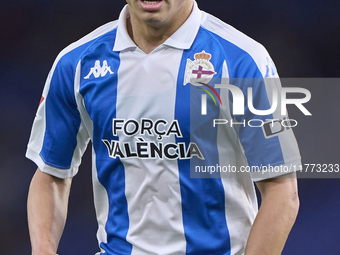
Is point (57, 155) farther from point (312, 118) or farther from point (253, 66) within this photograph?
point (312, 118)

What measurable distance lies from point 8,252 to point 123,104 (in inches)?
55.8

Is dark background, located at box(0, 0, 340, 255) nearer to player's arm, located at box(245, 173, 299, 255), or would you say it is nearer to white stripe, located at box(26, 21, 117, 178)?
white stripe, located at box(26, 21, 117, 178)

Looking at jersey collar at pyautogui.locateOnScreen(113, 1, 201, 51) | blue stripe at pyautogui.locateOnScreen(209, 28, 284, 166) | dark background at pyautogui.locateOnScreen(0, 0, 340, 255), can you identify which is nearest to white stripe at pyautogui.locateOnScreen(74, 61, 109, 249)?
jersey collar at pyautogui.locateOnScreen(113, 1, 201, 51)

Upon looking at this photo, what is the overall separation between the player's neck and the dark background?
3.70 ft

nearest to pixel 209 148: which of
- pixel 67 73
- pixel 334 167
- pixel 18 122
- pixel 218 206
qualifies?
pixel 218 206

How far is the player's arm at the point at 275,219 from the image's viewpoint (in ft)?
4.21

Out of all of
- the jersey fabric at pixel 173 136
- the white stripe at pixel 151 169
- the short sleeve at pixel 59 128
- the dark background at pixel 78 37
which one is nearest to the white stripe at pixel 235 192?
the jersey fabric at pixel 173 136

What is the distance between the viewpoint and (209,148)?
1395mm

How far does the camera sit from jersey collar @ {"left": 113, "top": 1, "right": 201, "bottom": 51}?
141 cm

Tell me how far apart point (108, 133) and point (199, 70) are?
0.84 feet

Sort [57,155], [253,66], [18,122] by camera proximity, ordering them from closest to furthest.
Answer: [253,66]
[57,155]
[18,122]

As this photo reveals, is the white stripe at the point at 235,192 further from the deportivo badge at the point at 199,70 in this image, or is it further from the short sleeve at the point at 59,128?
the short sleeve at the point at 59,128

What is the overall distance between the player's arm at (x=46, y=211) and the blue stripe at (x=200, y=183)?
34 centimetres

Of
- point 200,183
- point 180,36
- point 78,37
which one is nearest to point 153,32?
point 180,36
